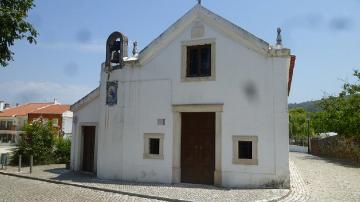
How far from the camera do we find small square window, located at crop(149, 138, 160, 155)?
14.3 m

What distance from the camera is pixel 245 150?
12.9 meters

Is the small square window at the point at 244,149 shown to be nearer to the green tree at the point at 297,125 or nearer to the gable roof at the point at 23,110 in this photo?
the gable roof at the point at 23,110

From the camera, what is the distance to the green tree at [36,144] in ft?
68.1

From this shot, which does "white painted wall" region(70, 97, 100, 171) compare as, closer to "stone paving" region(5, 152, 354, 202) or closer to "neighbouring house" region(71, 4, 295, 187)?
"neighbouring house" region(71, 4, 295, 187)

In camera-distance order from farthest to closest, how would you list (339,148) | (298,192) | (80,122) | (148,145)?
1. (339,148)
2. (80,122)
3. (148,145)
4. (298,192)

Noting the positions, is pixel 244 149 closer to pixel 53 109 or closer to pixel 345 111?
pixel 345 111

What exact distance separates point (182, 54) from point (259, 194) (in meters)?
5.97

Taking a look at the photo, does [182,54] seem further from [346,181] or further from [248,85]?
[346,181]

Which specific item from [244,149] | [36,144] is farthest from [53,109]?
[244,149]

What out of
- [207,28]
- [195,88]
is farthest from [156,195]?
[207,28]

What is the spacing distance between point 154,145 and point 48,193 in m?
4.32

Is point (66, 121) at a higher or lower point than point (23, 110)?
lower

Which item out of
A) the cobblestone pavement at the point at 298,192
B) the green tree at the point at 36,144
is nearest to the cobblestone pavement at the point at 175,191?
the cobblestone pavement at the point at 298,192

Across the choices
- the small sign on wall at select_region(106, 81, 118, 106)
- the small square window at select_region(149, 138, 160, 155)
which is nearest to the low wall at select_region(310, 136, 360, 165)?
the small square window at select_region(149, 138, 160, 155)
